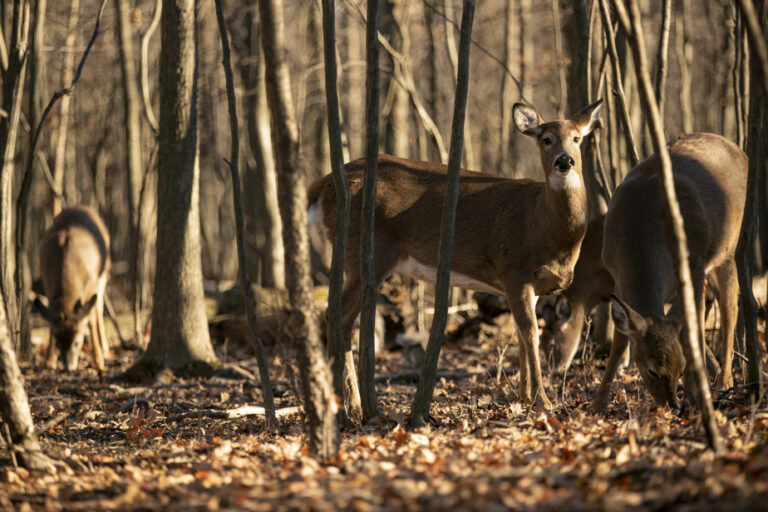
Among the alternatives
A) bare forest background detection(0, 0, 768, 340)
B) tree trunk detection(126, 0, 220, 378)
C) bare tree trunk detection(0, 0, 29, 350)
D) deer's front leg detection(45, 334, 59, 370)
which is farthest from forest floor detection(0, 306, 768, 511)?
deer's front leg detection(45, 334, 59, 370)

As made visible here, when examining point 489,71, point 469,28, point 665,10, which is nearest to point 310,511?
point 469,28

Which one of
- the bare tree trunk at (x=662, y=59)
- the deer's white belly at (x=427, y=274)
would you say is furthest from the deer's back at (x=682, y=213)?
the deer's white belly at (x=427, y=274)

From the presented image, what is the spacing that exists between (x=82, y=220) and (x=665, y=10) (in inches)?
373

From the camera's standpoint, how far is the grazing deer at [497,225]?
770 cm

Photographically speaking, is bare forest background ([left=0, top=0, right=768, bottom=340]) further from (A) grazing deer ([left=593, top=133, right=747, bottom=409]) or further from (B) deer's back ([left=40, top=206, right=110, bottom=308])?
(A) grazing deer ([left=593, top=133, right=747, bottom=409])

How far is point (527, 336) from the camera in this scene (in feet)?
25.6

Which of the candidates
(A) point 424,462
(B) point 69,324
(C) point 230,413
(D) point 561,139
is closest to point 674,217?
(A) point 424,462

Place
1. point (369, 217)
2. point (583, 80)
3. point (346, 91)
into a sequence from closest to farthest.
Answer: point (369, 217) → point (583, 80) → point (346, 91)

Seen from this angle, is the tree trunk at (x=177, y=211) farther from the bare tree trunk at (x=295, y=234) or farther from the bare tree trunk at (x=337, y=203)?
the bare tree trunk at (x=295, y=234)

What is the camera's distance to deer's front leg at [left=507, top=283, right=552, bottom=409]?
756 cm

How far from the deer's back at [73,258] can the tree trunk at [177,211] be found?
3433 mm

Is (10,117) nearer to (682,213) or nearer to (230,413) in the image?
(230,413)

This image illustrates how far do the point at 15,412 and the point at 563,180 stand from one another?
185 inches

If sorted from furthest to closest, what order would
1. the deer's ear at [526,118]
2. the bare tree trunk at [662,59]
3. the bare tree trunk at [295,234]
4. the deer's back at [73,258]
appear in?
the deer's back at [73,258], the bare tree trunk at [662,59], the deer's ear at [526,118], the bare tree trunk at [295,234]
